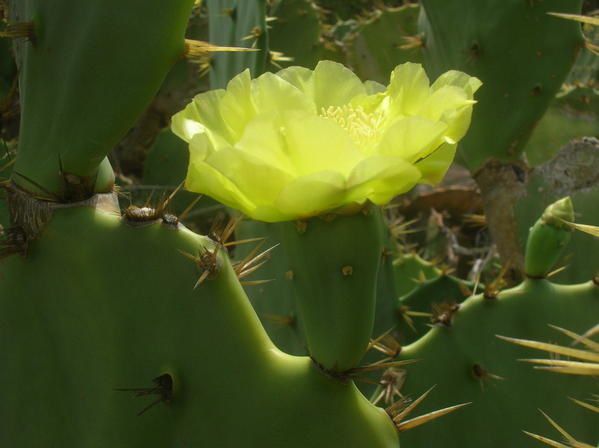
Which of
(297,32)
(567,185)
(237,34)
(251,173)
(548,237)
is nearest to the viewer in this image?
(251,173)

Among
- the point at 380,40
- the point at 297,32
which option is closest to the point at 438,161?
the point at 297,32

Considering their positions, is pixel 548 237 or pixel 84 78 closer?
pixel 84 78

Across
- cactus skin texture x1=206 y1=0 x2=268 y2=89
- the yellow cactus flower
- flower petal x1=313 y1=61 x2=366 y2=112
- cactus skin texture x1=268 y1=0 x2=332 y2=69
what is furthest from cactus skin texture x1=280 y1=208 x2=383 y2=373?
cactus skin texture x1=268 y1=0 x2=332 y2=69

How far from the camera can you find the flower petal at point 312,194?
0.68 metres

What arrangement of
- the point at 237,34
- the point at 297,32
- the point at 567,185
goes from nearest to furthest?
the point at 237,34
the point at 567,185
the point at 297,32

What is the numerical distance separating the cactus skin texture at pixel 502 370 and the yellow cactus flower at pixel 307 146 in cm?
54

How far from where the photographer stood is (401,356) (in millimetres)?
1280

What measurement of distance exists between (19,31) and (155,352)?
15.5 inches

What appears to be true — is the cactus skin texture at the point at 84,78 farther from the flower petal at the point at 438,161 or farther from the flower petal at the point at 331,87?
the flower petal at the point at 438,161

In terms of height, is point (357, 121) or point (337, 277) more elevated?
point (357, 121)

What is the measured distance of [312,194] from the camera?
0.70 metres

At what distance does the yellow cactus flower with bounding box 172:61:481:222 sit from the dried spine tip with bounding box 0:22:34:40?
0.86 feet

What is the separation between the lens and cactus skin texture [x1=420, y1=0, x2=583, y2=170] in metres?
1.81

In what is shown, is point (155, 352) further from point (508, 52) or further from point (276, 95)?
point (508, 52)
